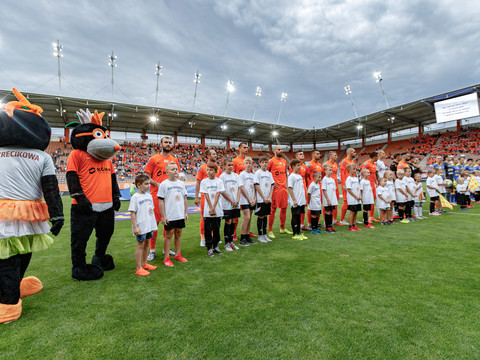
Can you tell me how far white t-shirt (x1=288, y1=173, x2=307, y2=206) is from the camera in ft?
16.0

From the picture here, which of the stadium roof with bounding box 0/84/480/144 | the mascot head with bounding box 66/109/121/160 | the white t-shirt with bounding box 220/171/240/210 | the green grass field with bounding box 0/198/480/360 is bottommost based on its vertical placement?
the green grass field with bounding box 0/198/480/360

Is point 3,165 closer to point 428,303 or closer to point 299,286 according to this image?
point 299,286

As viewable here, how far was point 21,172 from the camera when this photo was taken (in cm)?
223

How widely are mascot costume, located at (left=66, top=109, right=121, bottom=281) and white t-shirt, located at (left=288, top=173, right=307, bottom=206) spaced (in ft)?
11.2

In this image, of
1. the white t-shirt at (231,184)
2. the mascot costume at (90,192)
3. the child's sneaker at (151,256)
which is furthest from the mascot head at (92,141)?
the white t-shirt at (231,184)

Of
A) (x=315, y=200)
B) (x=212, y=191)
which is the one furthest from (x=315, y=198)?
(x=212, y=191)

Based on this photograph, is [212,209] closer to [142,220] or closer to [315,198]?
[142,220]

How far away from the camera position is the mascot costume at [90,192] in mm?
2824

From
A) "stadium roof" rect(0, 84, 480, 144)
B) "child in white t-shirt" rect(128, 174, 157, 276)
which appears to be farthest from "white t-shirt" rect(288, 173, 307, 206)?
"stadium roof" rect(0, 84, 480, 144)

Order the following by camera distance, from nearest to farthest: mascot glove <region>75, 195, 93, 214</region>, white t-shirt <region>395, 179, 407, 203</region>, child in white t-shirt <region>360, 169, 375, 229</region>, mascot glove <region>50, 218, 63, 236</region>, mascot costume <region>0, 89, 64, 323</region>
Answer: mascot costume <region>0, 89, 64, 323</region>, mascot glove <region>50, 218, 63, 236</region>, mascot glove <region>75, 195, 93, 214</region>, child in white t-shirt <region>360, 169, 375, 229</region>, white t-shirt <region>395, 179, 407, 203</region>

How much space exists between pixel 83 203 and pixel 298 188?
12.7 feet

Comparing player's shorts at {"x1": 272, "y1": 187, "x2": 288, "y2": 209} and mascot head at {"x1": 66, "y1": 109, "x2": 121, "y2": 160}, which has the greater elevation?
mascot head at {"x1": 66, "y1": 109, "x2": 121, "y2": 160}

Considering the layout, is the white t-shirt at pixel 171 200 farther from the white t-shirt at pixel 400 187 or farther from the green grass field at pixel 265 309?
the white t-shirt at pixel 400 187

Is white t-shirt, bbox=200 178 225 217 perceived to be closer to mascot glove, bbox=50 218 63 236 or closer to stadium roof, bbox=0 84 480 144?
mascot glove, bbox=50 218 63 236
